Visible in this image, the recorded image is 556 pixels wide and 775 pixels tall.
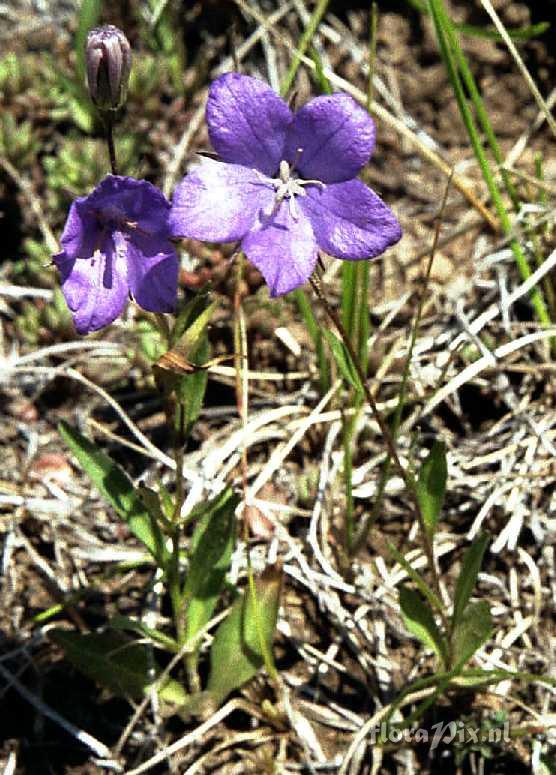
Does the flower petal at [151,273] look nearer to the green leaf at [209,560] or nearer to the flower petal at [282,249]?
the flower petal at [282,249]

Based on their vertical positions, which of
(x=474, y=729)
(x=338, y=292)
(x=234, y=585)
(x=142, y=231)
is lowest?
(x=474, y=729)

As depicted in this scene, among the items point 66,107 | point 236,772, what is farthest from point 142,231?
point 66,107

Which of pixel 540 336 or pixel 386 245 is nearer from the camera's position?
pixel 386 245

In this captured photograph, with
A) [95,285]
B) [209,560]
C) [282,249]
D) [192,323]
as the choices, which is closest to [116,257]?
[95,285]

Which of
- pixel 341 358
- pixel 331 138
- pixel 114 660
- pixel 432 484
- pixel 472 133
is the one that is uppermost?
pixel 472 133

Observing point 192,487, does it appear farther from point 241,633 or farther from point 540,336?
point 540,336

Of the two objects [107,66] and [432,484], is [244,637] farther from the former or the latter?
[107,66]

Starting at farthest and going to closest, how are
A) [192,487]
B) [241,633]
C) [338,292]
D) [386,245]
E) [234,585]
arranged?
[338,292] < [192,487] < [234,585] < [241,633] < [386,245]

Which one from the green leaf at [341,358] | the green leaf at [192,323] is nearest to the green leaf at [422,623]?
the green leaf at [341,358]
